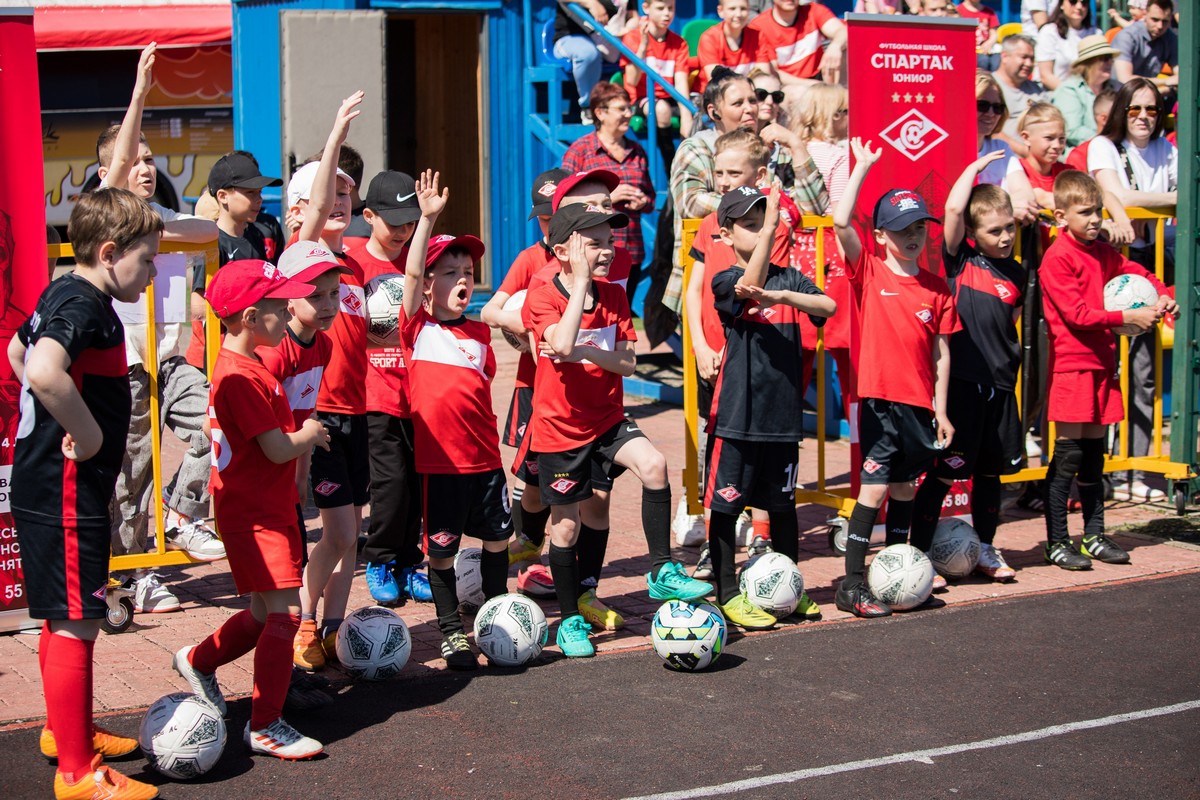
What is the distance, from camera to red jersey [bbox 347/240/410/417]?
22.1ft

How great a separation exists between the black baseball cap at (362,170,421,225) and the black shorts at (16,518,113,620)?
231 centimetres

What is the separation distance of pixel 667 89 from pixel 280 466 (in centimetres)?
807

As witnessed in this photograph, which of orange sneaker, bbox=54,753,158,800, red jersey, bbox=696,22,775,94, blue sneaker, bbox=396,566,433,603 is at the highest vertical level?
red jersey, bbox=696,22,775,94

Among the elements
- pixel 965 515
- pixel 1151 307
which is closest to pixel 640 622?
pixel 965 515

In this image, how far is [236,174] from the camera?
285 inches

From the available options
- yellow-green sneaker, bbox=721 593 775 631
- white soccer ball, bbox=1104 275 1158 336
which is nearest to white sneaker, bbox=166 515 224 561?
yellow-green sneaker, bbox=721 593 775 631

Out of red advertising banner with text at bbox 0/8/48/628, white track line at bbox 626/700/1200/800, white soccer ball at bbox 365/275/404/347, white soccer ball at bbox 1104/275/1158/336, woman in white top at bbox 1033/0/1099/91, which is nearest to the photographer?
white track line at bbox 626/700/1200/800

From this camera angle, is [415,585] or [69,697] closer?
[69,697]

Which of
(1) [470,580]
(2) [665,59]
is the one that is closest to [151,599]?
(1) [470,580]

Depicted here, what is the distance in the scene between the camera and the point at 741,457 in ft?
22.1

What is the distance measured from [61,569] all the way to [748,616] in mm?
3104

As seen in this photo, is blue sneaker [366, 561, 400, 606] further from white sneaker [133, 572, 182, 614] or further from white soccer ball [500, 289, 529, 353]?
white soccer ball [500, 289, 529, 353]

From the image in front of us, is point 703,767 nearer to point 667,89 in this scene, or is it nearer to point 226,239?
point 226,239

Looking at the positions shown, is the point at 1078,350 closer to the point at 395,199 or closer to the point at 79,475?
the point at 395,199
